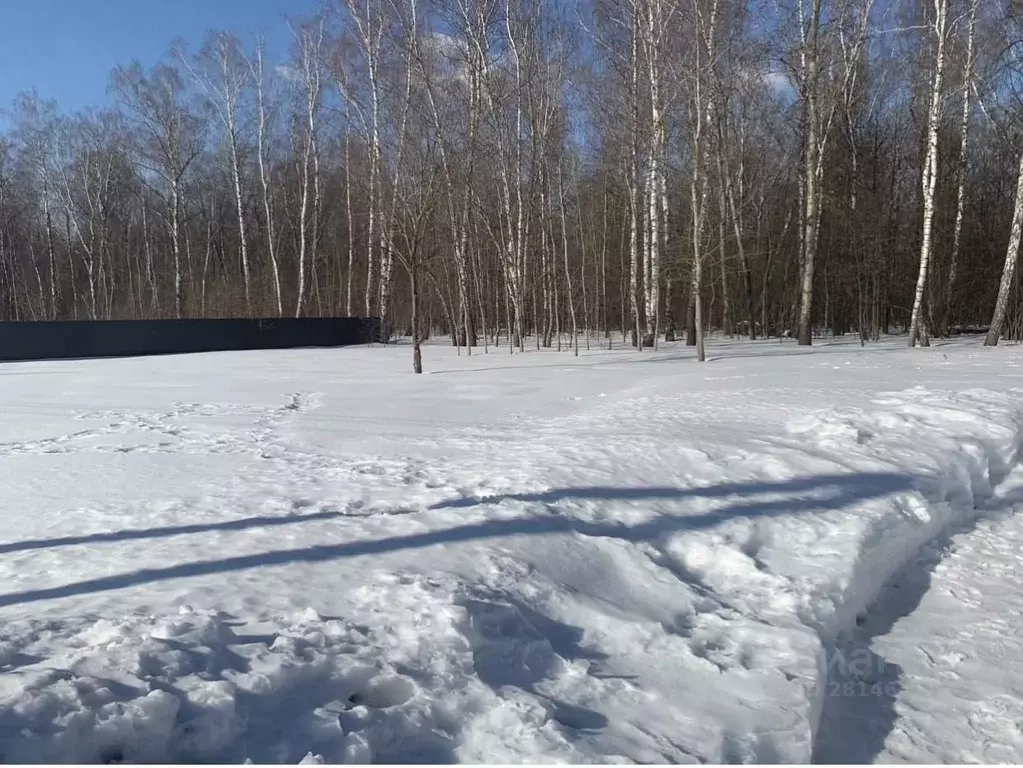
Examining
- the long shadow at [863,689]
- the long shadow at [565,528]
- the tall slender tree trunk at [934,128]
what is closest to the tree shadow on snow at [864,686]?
the long shadow at [863,689]

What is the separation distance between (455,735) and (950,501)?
5776mm

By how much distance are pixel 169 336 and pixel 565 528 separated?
84.0 feet

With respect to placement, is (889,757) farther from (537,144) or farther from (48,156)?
(48,156)

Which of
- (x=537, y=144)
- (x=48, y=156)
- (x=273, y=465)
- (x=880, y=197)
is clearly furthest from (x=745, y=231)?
(x=48, y=156)

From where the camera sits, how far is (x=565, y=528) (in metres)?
4.88

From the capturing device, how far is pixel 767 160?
111 feet

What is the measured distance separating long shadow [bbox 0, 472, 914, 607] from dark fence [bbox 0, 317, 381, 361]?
936 inches

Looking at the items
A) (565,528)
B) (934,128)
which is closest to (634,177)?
(934,128)

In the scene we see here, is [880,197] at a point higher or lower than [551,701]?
higher

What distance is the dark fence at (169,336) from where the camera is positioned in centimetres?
2356

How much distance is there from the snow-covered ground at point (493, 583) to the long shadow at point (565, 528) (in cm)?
3

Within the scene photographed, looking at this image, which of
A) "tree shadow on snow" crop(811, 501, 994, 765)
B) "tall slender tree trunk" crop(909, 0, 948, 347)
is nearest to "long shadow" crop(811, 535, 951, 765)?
"tree shadow on snow" crop(811, 501, 994, 765)

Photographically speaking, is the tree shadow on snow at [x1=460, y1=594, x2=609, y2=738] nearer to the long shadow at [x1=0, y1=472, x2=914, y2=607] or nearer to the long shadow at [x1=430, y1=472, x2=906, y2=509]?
the long shadow at [x1=0, y1=472, x2=914, y2=607]

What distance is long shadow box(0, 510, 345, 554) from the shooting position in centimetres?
446
